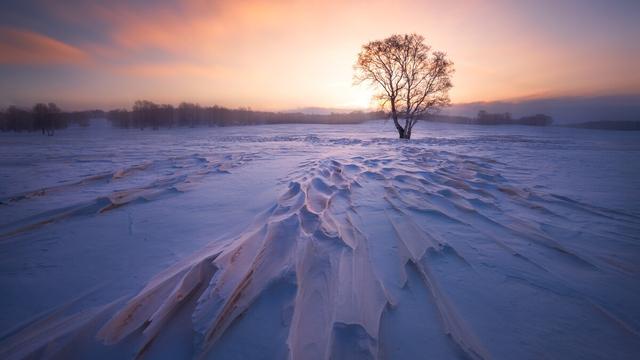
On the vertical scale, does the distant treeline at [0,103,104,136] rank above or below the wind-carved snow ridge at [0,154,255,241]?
above

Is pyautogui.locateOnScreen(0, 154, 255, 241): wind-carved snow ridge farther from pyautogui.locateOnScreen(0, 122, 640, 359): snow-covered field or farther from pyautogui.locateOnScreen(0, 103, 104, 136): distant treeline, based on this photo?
pyautogui.locateOnScreen(0, 103, 104, 136): distant treeline

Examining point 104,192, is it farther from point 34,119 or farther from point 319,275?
point 34,119

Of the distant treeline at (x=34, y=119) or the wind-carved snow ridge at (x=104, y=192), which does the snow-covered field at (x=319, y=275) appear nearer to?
the wind-carved snow ridge at (x=104, y=192)

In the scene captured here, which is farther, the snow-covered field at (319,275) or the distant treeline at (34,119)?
the distant treeline at (34,119)

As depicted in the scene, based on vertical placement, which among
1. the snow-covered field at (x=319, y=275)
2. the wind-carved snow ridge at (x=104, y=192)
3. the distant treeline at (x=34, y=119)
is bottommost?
the snow-covered field at (x=319, y=275)

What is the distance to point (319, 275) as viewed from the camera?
210 cm

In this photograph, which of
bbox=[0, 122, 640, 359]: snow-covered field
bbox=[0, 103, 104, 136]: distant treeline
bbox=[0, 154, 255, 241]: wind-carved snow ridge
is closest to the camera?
bbox=[0, 122, 640, 359]: snow-covered field

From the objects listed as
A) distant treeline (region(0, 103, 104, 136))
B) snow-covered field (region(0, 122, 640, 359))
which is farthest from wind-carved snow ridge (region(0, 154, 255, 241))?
distant treeline (region(0, 103, 104, 136))

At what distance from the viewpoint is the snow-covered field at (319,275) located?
1491 mm

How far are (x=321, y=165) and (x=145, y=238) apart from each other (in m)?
4.63

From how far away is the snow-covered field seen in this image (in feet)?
4.89

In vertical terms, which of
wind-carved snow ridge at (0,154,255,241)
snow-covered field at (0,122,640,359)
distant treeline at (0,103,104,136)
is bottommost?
snow-covered field at (0,122,640,359)

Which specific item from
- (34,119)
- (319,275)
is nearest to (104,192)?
(319,275)

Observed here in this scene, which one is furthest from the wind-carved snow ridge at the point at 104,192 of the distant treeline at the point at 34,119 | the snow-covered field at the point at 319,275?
the distant treeline at the point at 34,119
